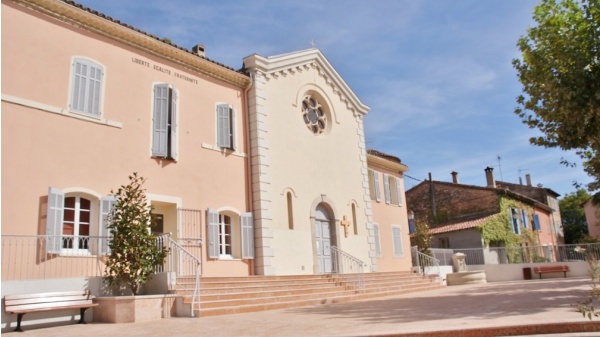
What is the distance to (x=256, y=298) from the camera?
460 inches

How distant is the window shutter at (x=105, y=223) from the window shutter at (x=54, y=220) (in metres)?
0.92

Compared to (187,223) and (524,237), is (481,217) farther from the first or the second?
(187,223)

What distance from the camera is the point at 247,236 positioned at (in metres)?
14.4

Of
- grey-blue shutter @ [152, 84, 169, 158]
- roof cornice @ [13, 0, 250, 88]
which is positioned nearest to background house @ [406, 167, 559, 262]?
roof cornice @ [13, 0, 250, 88]

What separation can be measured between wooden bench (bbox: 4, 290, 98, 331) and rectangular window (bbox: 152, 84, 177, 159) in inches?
166

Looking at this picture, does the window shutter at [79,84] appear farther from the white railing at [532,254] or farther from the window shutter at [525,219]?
the window shutter at [525,219]

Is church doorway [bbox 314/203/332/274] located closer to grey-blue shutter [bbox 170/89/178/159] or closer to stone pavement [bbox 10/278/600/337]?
grey-blue shutter [bbox 170/89/178/159]

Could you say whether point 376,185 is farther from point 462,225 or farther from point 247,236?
point 462,225

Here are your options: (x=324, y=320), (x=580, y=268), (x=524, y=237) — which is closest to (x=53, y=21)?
(x=324, y=320)

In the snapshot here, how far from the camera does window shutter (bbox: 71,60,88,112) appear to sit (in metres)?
11.2

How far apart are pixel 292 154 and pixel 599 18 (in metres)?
9.51

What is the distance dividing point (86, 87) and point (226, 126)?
4425 mm

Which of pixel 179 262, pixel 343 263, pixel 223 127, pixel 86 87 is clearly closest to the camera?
pixel 86 87

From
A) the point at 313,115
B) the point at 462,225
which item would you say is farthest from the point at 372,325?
the point at 462,225
